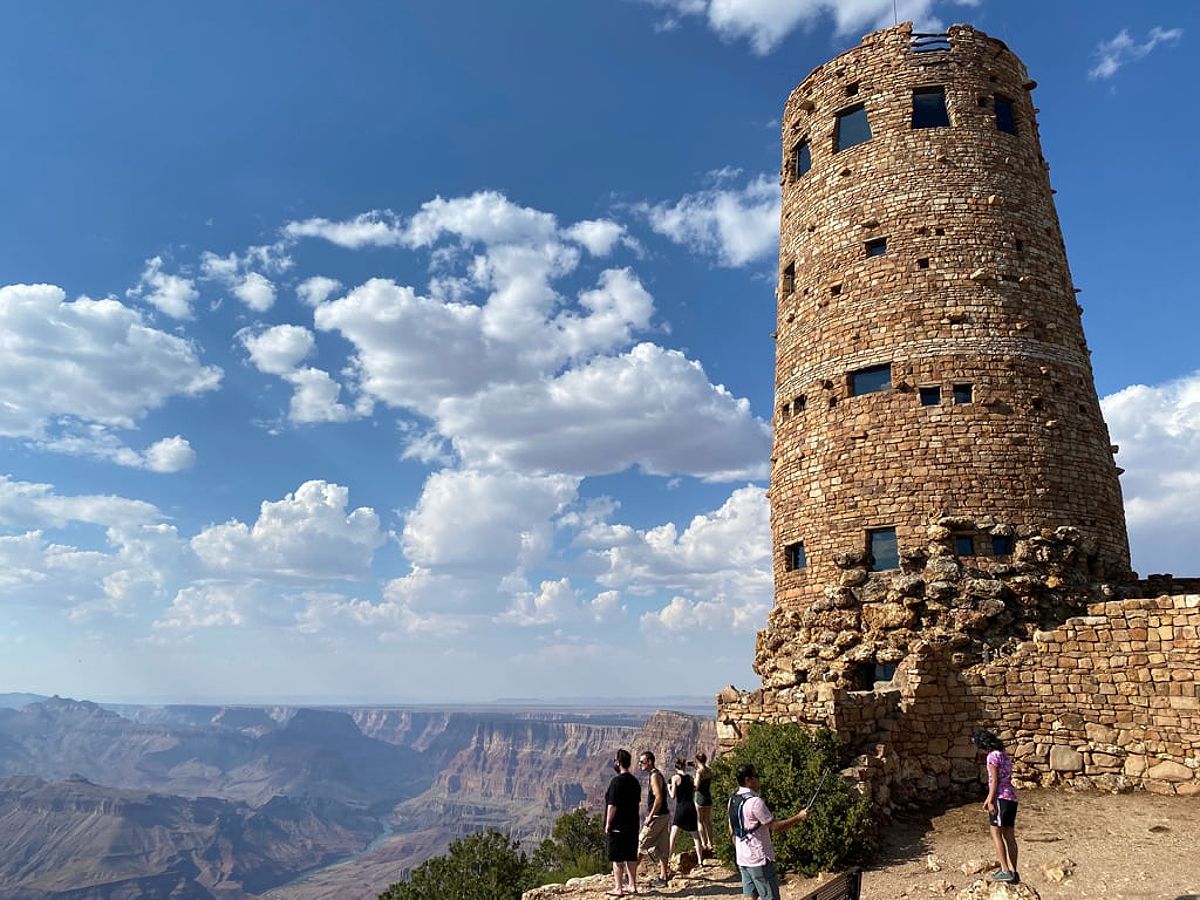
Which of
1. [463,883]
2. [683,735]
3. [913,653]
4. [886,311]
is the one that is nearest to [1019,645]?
[913,653]

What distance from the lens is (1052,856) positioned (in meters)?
11.8

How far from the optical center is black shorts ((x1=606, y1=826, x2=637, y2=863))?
1092 cm

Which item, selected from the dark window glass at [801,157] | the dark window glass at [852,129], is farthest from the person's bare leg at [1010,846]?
the dark window glass at [801,157]

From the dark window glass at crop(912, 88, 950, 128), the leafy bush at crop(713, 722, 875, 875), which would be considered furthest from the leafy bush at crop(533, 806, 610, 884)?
the dark window glass at crop(912, 88, 950, 128)

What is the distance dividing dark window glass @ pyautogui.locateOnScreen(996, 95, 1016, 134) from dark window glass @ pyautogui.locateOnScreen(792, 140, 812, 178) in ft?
17.4

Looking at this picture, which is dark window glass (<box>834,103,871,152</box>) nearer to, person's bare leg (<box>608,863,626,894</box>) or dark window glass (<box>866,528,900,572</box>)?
dark window glass (<box>866,528,900,572</box>)

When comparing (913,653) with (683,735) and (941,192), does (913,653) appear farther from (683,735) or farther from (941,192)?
(683,735)

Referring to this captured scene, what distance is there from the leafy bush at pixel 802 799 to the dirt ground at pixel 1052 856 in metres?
0.38

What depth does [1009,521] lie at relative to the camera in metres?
18.3

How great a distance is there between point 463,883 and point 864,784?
1137 cm

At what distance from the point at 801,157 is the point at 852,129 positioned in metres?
2.02

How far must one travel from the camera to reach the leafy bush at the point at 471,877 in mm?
18969

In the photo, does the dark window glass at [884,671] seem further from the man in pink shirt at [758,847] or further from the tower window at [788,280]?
the tower window at [788,280]

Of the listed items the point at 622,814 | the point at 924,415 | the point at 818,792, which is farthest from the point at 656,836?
the point at 924,415
